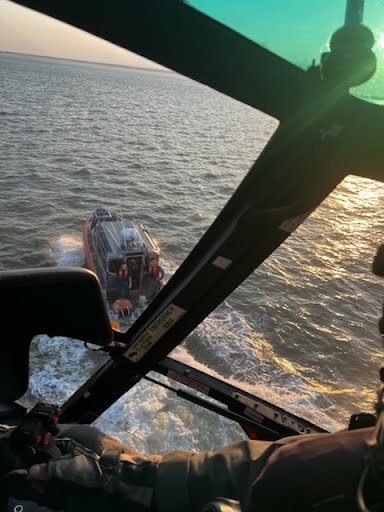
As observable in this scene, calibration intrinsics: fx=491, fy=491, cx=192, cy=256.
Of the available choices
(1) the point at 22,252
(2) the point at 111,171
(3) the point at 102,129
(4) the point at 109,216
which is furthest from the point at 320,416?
(3) the point at 102,129

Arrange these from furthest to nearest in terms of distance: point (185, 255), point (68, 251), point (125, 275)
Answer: point (185, 255), point (68, 251), point (125, 275)

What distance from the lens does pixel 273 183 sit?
2.01m

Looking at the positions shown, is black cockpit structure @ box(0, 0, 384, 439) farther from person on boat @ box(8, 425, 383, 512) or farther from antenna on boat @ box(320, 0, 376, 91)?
person on boat @ box(8, 425, 383, 512)

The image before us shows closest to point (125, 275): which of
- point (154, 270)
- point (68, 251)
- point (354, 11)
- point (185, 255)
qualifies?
point (154, 270)

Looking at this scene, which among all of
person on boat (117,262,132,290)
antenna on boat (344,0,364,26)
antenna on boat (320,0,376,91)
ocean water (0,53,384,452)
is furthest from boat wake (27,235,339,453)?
antenna on boat (344,0,364,26)

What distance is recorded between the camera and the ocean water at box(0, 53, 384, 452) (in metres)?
10.5

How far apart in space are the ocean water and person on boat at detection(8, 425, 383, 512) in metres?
1.36

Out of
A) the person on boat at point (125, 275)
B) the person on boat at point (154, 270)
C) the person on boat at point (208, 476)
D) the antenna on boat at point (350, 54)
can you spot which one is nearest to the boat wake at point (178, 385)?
the person on boat at point (154, 270)

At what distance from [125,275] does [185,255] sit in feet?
14.5

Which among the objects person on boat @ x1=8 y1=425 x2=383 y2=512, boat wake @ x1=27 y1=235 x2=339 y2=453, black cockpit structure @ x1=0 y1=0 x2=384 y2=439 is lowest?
boat wake @ x1=27 y1=235 x2=339 y2=453

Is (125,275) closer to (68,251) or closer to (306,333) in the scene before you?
(68,251)

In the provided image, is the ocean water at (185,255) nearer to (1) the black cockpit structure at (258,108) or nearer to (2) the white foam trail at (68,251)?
(2) the white foam trail at (68,251)

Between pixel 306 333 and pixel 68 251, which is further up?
pixel 306 333

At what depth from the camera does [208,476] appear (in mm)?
1670
